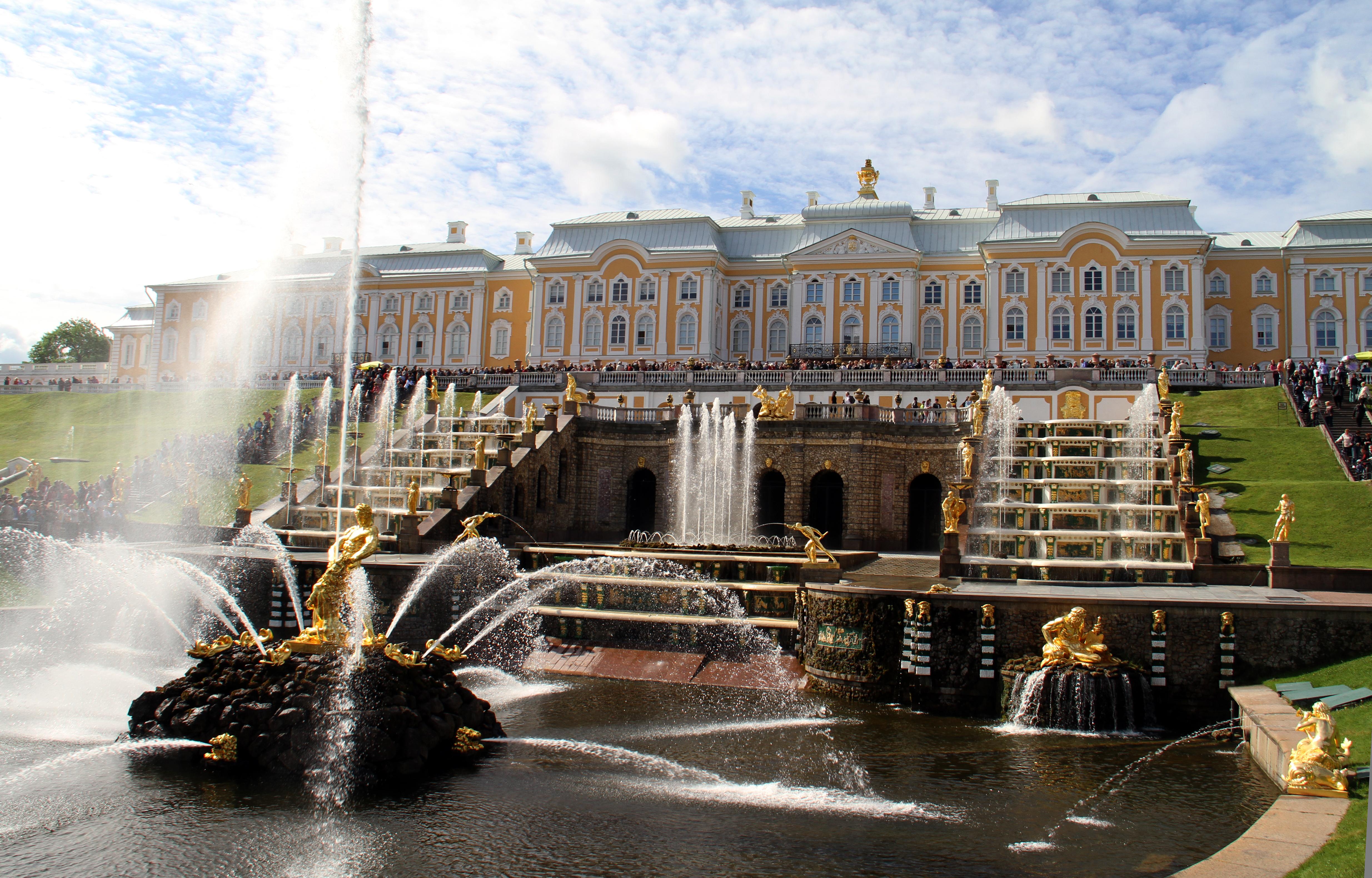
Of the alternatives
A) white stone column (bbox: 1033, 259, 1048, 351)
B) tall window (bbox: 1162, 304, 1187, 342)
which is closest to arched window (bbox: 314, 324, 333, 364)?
white stone column (bbox: 1033, 259, 1048, 351)

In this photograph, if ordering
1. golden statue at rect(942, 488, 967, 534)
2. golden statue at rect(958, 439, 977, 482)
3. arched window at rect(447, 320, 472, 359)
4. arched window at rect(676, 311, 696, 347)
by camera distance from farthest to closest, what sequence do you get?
arched window at rect(447, 320, 472, 359) < arched window at rect(676, 311, 696, 347) < golden statue at rect(958, 439, 977, 482) < golden statue at rect(942, 488, 967, 534)

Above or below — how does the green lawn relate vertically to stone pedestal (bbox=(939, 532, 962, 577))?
below

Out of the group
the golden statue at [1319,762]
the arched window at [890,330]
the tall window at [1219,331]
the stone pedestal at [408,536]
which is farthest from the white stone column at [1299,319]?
the golden statue at [1319,762]

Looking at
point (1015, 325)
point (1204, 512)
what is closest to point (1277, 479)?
point (1204, 512)

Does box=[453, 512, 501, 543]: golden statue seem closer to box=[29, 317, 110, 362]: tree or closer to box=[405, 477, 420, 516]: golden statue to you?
box=[405, 477, 420, 516]: golden statue

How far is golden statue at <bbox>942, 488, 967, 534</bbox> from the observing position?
24859 millimetres

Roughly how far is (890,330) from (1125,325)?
1220 cm

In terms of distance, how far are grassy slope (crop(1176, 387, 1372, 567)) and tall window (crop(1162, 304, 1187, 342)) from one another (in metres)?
13.5

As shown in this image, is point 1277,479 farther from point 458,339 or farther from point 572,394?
point 458,339

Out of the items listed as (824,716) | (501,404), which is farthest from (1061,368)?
(824,716)

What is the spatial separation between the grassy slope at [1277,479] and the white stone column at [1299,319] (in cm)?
1674

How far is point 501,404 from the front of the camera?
4425cm

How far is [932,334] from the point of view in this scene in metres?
57.0

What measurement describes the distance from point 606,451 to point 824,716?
21.1m
